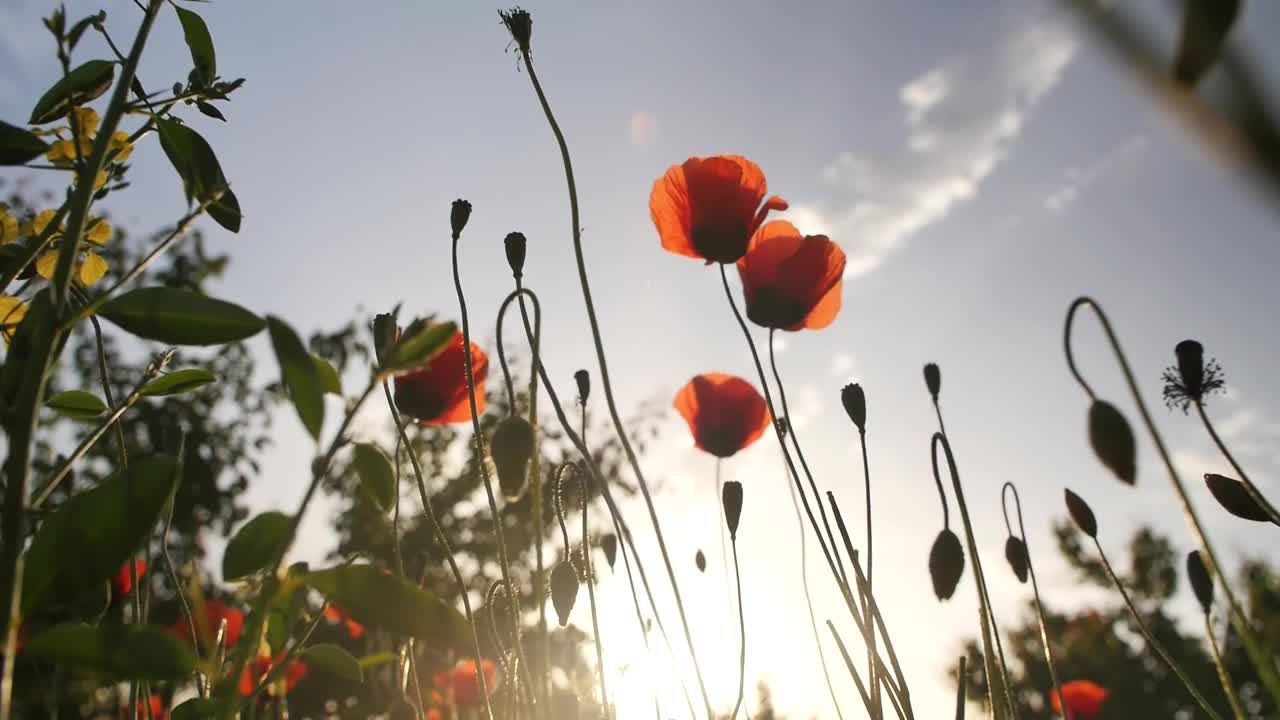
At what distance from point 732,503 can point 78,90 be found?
1313 millimetres

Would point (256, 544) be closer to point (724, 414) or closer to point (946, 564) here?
point (946, 564)

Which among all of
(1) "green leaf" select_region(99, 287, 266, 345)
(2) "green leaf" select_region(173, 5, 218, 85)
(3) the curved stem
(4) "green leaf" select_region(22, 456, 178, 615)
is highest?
(2) "green leaf" select_region(173, 5, 218, 85)

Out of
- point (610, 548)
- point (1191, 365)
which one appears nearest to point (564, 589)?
point (610, 548)

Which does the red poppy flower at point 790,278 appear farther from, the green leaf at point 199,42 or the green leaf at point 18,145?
the green leaf at point 18,145

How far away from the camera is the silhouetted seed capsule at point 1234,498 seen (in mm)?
1250

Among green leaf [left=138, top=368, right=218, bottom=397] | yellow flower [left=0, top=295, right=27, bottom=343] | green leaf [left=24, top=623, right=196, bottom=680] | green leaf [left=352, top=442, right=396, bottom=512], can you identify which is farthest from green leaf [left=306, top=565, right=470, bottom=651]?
yellow flower [left=0, top=295, right=27, bottom=343]

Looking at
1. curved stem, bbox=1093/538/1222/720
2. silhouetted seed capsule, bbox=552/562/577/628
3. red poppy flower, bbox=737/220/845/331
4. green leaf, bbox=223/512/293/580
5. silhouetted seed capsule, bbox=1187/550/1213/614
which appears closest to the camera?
green leaf, bbox=223/512/293/580

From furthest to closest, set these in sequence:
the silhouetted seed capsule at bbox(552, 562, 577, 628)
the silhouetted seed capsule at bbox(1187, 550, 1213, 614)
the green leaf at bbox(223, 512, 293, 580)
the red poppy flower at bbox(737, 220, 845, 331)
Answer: the red poppy flower at bbox(737, 220, 845, 331) → the silhouetted seed capsule at bbox(552, 562, 577, 628) → the silhouetted seed capsule at bbox(1187, 550, 1213, 614) → the green leaf at bbox(223, 512, 293, 580)

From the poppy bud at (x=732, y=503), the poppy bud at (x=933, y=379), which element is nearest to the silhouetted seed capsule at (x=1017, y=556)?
the poppy bud at (x=933, y=379)

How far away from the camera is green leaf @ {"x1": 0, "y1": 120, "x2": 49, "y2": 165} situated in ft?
2.59

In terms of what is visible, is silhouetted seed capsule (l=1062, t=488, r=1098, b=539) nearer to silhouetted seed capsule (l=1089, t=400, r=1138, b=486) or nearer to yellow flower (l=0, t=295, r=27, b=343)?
silhouetted seed capsule (l=1089, t=400, r=1138, b=486)

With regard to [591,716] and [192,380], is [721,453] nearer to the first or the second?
[591,716]

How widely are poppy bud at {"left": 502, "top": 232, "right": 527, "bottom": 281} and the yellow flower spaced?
665mm

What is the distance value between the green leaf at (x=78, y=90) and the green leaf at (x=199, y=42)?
0.09 m
